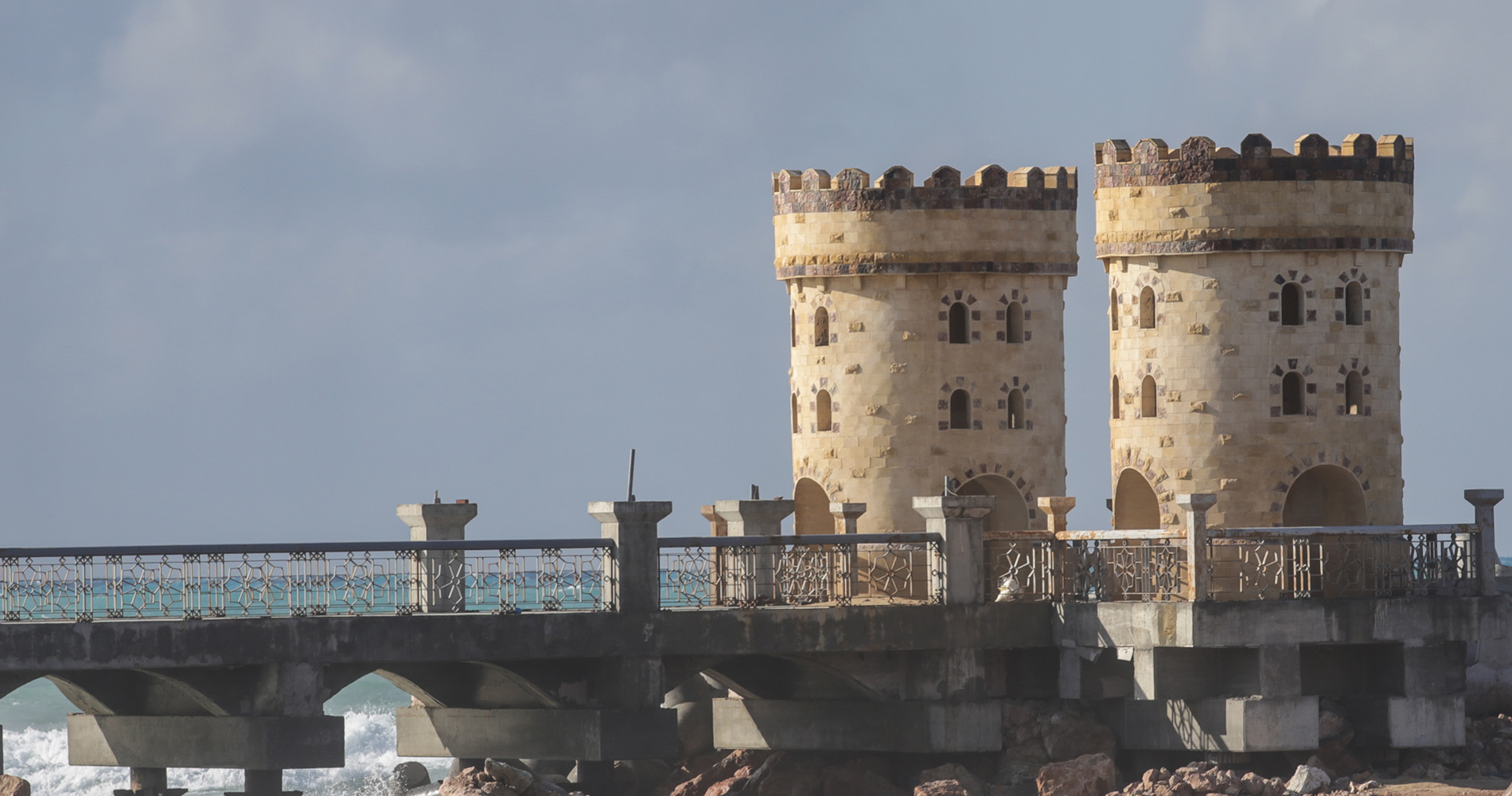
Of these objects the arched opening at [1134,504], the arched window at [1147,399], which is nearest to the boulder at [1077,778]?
the arched opening at [1134,504]

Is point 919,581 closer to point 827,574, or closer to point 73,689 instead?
point 827,574

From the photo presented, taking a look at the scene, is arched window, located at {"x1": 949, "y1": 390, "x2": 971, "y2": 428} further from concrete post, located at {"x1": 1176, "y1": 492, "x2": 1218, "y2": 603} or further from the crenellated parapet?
concrete post, located at {"x1": 1176, "y1": 492, "x2": 1218, "y2": 603}

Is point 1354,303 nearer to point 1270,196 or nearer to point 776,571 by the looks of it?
point 1270,196

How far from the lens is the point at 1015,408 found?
41.2m

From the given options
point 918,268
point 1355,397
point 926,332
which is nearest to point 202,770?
point 926,332

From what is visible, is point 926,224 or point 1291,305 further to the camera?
point 926,224

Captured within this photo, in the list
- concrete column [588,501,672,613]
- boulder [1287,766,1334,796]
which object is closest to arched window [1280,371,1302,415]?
boulder [1287,766,1334,796]

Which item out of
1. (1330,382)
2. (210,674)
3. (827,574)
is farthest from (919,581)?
(210,674)

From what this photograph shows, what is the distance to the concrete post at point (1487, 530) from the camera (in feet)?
119

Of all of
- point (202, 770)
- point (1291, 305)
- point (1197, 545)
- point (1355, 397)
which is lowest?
point (202, 770)

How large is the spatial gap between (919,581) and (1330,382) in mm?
6378

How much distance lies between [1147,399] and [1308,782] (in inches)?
252

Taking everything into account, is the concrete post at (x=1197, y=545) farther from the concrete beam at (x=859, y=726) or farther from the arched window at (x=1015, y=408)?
the arched window at (x=1015, y=408)

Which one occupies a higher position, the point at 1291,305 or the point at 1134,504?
the point at 1291,305
